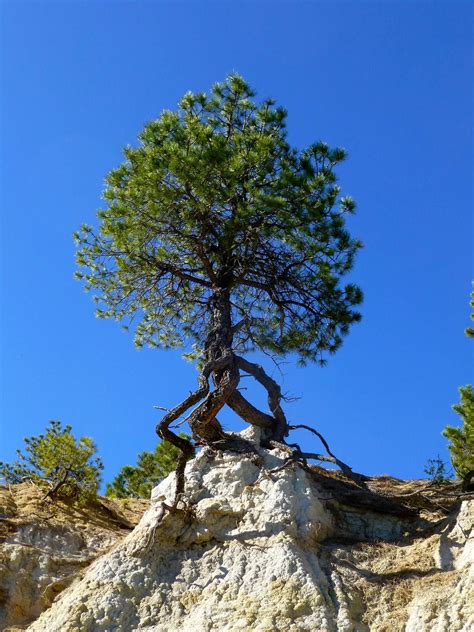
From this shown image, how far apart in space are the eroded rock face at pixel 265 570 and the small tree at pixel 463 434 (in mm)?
6643

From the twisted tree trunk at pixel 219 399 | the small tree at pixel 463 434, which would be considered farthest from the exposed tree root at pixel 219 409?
the small tree at pixel 463 434

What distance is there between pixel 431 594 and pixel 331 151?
752 cm

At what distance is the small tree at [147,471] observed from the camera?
21.6 metres

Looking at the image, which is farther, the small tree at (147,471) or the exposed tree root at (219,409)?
the small tree at (147,471)

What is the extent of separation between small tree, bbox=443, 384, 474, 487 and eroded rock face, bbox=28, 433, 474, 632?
6643 millimetres

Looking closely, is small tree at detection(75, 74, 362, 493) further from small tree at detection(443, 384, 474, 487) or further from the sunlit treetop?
small tree at detection(443, 384, 474, 487)

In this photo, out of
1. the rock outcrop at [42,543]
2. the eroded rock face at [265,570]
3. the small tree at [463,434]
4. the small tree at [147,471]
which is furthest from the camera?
the small tree at [147,471]

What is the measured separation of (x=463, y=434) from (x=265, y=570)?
10.3 m

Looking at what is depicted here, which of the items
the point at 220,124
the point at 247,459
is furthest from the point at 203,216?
the point at 247,459

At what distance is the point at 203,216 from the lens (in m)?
13.2

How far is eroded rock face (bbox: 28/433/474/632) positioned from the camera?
30.0ft

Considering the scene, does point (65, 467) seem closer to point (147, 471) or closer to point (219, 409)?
point (219, 409)

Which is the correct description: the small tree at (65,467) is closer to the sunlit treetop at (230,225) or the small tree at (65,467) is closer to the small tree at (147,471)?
the sunlit treetop at (230,225)

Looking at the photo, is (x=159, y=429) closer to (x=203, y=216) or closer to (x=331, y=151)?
(x=203, y=216)
